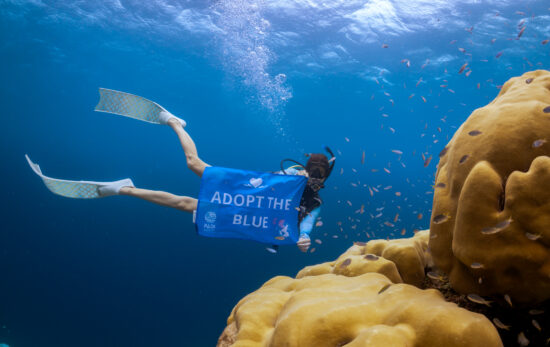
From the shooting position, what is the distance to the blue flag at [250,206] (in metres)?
5.58

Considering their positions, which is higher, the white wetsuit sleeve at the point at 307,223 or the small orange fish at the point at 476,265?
the small orange fish at the point at 476,265

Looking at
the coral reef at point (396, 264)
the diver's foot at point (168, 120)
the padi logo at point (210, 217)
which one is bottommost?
the padi logo at point (210, 217)

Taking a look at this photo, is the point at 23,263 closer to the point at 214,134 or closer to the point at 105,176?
the point at 105,176

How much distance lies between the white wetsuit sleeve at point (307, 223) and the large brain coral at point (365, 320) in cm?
311

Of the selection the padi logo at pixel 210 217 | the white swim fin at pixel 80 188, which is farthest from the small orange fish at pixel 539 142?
the white swim fin at pixel 80 188

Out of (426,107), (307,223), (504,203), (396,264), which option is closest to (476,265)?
(504,203)

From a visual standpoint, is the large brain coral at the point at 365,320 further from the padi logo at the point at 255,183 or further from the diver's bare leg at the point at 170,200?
the diver's bare leg at the point at 170,200

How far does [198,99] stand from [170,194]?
131 feet

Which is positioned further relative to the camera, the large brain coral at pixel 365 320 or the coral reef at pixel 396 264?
the coral reef at pixel 396 264

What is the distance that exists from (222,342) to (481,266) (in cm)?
222

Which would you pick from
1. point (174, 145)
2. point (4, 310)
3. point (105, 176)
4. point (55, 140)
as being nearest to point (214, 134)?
point (174, 145)

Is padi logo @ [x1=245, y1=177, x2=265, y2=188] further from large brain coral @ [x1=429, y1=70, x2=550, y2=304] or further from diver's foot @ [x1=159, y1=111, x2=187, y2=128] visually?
large brain coral @ [x1=429, y1=70, x2=550, y2=304]

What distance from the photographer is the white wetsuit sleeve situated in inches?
224

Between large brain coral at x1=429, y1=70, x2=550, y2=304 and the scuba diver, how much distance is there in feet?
9.99
